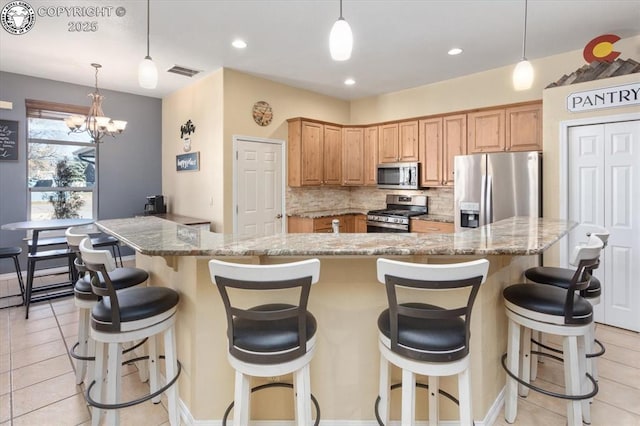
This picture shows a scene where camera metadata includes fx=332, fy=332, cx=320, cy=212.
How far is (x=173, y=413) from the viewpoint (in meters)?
1.85

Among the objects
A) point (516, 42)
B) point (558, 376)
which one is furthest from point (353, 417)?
point (516, 42)

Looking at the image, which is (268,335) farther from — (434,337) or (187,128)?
(187,128)

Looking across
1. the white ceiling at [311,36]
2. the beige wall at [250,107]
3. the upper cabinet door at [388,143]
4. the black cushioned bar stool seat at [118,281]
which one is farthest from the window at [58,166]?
the upper cabinet door at [388,143]

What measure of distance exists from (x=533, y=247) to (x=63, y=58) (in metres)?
5.36

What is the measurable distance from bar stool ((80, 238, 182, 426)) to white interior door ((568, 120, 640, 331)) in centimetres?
393

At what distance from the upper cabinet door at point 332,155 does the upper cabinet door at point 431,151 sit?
1366 millimetres

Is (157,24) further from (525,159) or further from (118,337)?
(525,159)

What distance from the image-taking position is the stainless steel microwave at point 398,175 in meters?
5.10

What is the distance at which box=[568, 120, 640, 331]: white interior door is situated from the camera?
3162 millimetres

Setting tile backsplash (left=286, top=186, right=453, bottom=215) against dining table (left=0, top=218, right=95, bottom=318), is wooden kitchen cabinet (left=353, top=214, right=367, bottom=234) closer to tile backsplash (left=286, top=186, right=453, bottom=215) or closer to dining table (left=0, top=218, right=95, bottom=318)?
tile backsplash (left=286, top=186, right=453, bottom=215)

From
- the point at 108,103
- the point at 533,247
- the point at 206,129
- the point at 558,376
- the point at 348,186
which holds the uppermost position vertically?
the point at 108,103

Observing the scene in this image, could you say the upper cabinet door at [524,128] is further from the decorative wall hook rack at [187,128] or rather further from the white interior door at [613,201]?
the decorative wall hook rack at [187,128]

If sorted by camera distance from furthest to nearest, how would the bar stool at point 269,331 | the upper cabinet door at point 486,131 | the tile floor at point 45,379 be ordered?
the upper cabinet door at point 486,131
the tile floor at point 45,379
the bar stool at point 269,331

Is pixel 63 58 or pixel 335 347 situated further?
pixel 63 58
